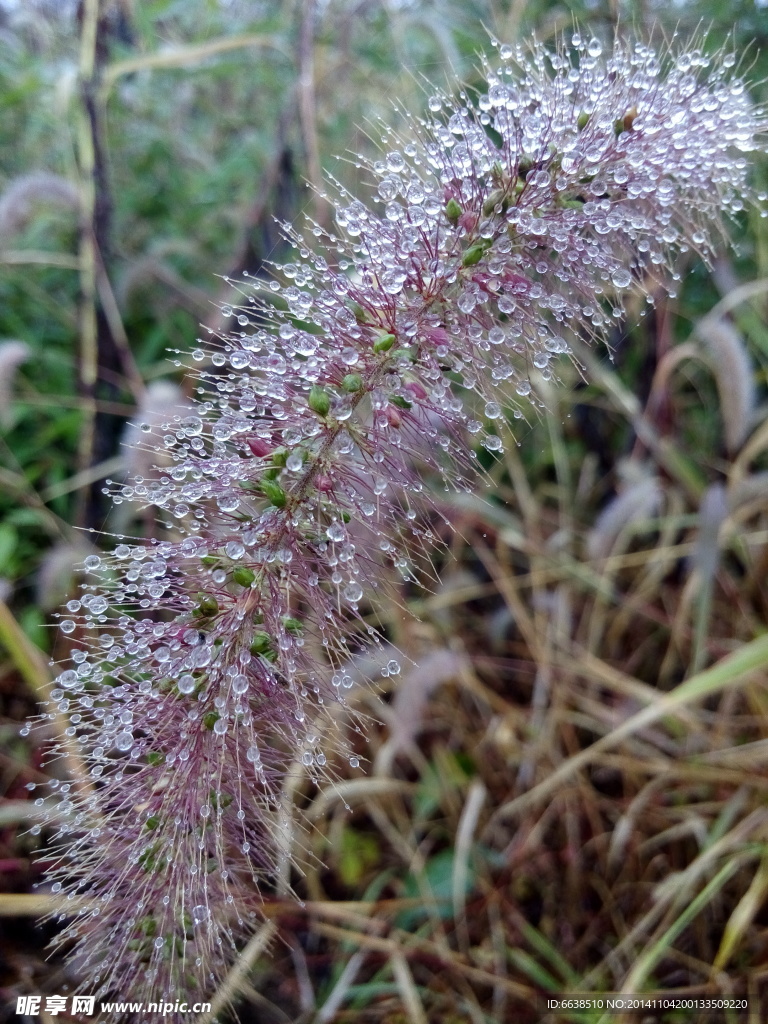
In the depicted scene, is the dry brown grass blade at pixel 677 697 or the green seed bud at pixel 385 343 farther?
the dry brown grass blade at pixel 677 697

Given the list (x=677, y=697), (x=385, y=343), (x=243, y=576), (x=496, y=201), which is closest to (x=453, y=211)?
(x=496, y=201)

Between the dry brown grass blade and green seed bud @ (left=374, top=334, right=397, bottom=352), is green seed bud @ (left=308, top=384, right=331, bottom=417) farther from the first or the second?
the dry brown grass blade

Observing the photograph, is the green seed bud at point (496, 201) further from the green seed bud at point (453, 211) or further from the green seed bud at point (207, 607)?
the green seed bud at point (207, 607)

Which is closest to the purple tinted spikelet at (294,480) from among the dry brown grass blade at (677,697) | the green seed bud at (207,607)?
the green seed bud at (207,607)

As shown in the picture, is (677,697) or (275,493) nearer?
(275,493)

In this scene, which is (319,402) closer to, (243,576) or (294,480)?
(294,480)

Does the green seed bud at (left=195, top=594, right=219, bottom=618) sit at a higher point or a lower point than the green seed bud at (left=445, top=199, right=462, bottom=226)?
lower

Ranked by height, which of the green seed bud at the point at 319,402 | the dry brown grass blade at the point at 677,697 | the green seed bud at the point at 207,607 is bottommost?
the dry brown grass blade at the point at 677,697

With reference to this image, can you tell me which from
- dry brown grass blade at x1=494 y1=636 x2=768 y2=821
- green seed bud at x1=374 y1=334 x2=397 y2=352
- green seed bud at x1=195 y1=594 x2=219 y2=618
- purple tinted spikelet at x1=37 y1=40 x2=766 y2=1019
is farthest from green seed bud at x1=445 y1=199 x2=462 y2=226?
dry brown grass blade at x1=494 y1=636 x2=768 y2=821
